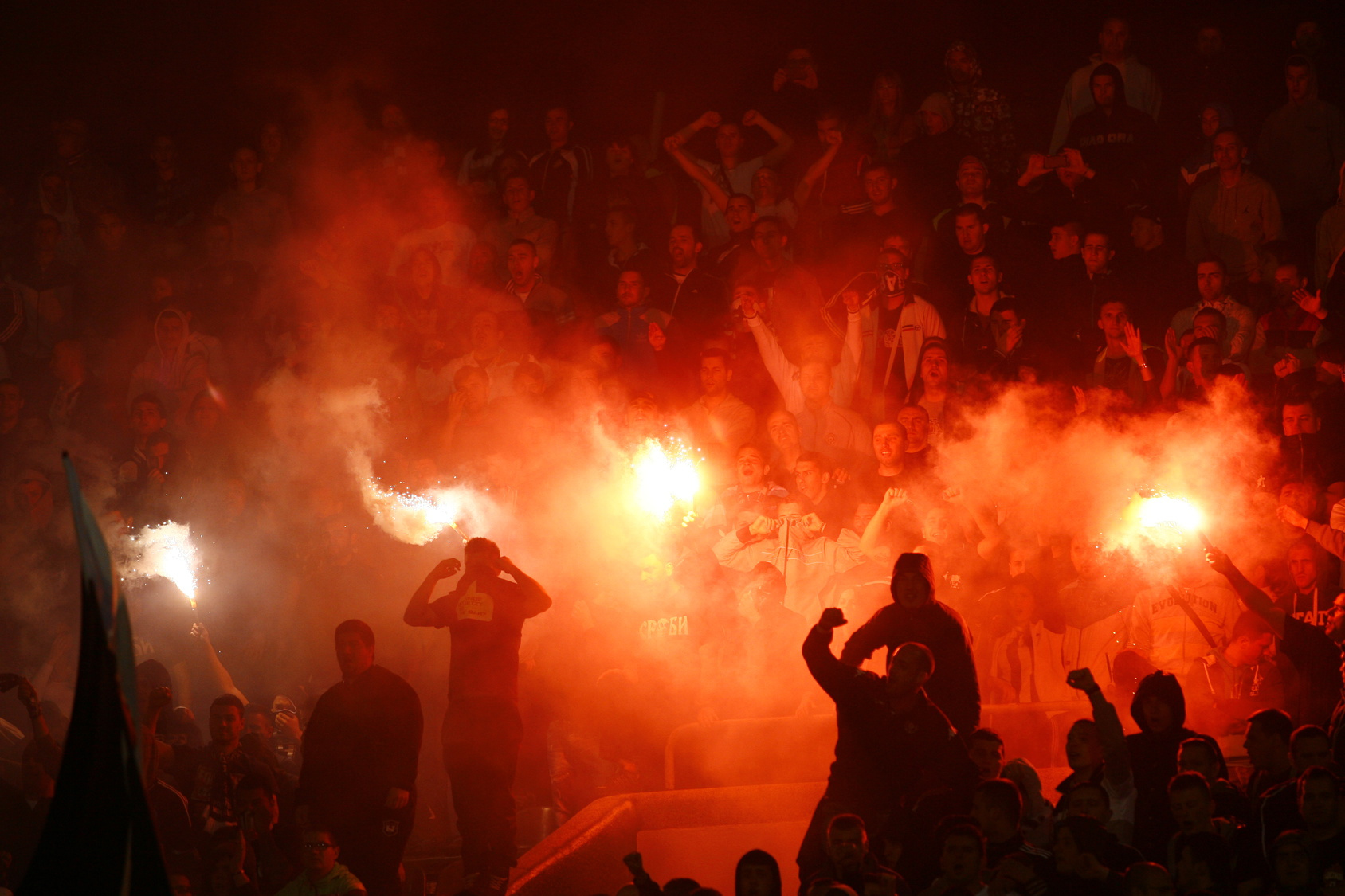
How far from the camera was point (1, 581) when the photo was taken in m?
8.45

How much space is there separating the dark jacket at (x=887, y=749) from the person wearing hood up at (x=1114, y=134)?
4.81m

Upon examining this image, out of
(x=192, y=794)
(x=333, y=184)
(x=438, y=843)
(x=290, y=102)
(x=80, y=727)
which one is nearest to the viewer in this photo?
(x=80, y=727)

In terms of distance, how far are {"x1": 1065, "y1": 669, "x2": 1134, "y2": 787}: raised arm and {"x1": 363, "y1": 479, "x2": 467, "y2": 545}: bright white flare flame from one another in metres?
4.49

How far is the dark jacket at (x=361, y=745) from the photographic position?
205 inches

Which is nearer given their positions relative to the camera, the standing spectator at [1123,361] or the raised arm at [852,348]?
the standing spectator at [1123,361]

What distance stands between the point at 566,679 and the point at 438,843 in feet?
3.44

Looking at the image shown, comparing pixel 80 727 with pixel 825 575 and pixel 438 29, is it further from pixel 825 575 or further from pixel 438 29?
pixel 438 29

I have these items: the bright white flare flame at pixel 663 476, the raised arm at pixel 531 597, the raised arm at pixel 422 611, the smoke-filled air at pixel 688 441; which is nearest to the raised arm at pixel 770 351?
the smoke-filled air at pixel 688 441

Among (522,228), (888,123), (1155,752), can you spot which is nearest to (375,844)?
(1155,752)

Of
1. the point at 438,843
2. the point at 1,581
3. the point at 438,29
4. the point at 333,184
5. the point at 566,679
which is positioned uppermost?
the point at 438,29

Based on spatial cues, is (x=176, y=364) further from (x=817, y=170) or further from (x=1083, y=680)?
(x=1083, y=680)

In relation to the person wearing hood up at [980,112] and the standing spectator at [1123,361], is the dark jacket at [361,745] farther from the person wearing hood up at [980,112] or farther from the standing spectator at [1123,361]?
the person wearing hood up at [980,112]

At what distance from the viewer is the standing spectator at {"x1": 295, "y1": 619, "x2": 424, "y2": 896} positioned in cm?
511

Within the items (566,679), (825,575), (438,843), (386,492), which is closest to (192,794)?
(438,843)
